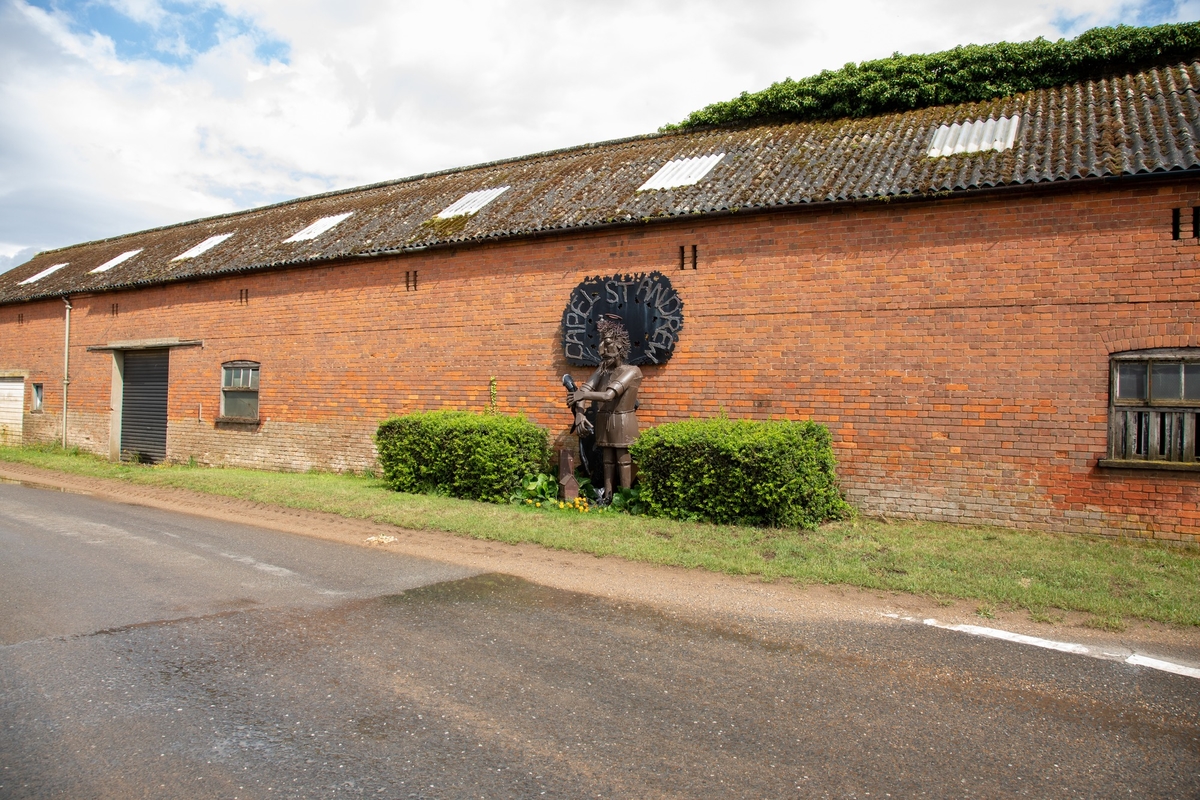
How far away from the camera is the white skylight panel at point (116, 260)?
2005 cm

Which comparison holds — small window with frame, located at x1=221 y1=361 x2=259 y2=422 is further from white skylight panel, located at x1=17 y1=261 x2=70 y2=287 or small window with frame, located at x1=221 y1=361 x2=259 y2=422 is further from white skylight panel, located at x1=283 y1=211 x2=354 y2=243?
white skylight panel, located at x1=17 y1=261 x2=70 y2=287

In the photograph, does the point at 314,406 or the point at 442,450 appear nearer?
the point at 442,450

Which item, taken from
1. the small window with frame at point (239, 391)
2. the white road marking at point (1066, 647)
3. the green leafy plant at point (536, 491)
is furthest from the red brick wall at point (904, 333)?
the small window with frame at point (239, 391)

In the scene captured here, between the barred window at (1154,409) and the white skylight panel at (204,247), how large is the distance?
1817 centimetres

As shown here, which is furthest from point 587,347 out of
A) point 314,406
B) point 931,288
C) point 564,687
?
point 564,687

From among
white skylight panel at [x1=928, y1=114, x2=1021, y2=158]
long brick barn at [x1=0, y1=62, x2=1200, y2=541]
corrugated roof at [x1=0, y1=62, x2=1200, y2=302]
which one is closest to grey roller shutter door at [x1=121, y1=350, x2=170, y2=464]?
corrugated roof at [x1=0, y1=62, x2=1200, y2=302]

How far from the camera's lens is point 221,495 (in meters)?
10.8

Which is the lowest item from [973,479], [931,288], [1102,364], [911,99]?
[973,479]

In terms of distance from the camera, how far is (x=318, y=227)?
52.6ft

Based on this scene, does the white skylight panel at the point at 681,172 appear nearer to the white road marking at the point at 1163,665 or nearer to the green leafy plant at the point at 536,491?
the green leafy plant at the point at 536,491

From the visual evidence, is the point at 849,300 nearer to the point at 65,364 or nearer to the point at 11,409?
the point at 65,364

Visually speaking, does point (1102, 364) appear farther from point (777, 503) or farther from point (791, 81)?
point (791, 81)

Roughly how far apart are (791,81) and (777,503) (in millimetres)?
8268

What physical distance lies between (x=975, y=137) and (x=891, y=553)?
19.8ft
